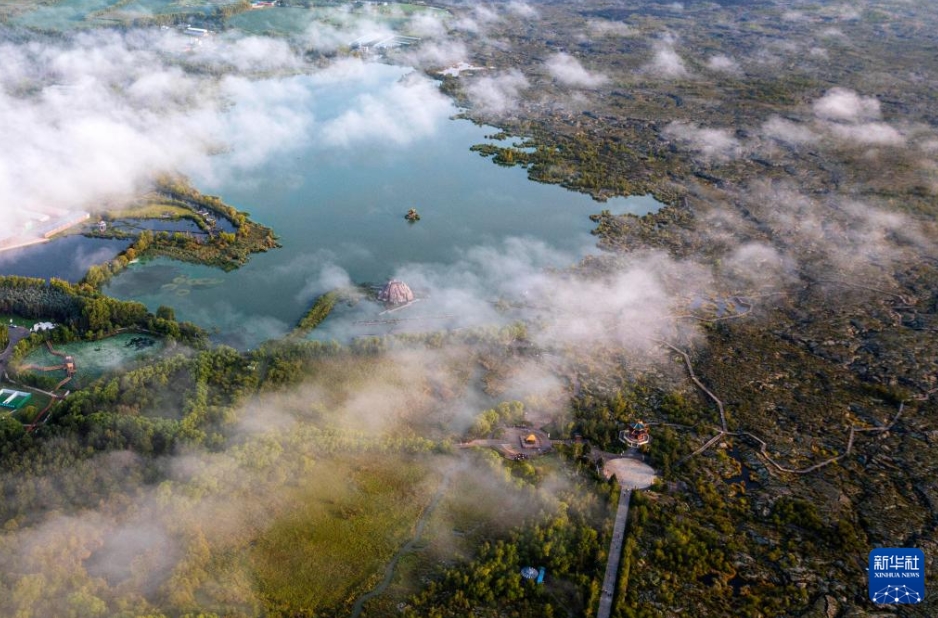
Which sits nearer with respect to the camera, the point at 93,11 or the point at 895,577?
the point at 895,577

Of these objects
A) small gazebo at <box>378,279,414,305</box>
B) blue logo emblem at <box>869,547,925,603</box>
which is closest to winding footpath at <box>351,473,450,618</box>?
small gazebo at <box>378,279,414,305</box>

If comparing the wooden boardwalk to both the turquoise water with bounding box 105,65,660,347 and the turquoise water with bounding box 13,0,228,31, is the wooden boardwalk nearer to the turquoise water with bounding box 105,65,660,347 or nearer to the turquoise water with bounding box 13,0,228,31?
the turquoise water with bounding box 105,65,660,347

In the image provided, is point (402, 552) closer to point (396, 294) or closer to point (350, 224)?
point (396, 294)

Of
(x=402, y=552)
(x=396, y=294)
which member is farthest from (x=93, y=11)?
(x=402, y=552)

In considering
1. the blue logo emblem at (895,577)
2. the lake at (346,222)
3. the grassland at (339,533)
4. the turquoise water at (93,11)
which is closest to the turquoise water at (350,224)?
the lake at (346,222)

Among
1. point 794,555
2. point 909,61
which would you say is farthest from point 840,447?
point 909,61

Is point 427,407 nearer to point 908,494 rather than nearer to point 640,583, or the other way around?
point 640,583

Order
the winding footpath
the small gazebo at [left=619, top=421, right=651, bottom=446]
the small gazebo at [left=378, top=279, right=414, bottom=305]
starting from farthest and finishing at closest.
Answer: the small gazebo at [left=378, top=279, right=414, bottom=305]
the small gazebo at [left=619, top=421, right=651, bottom=446]
the winding footpath
